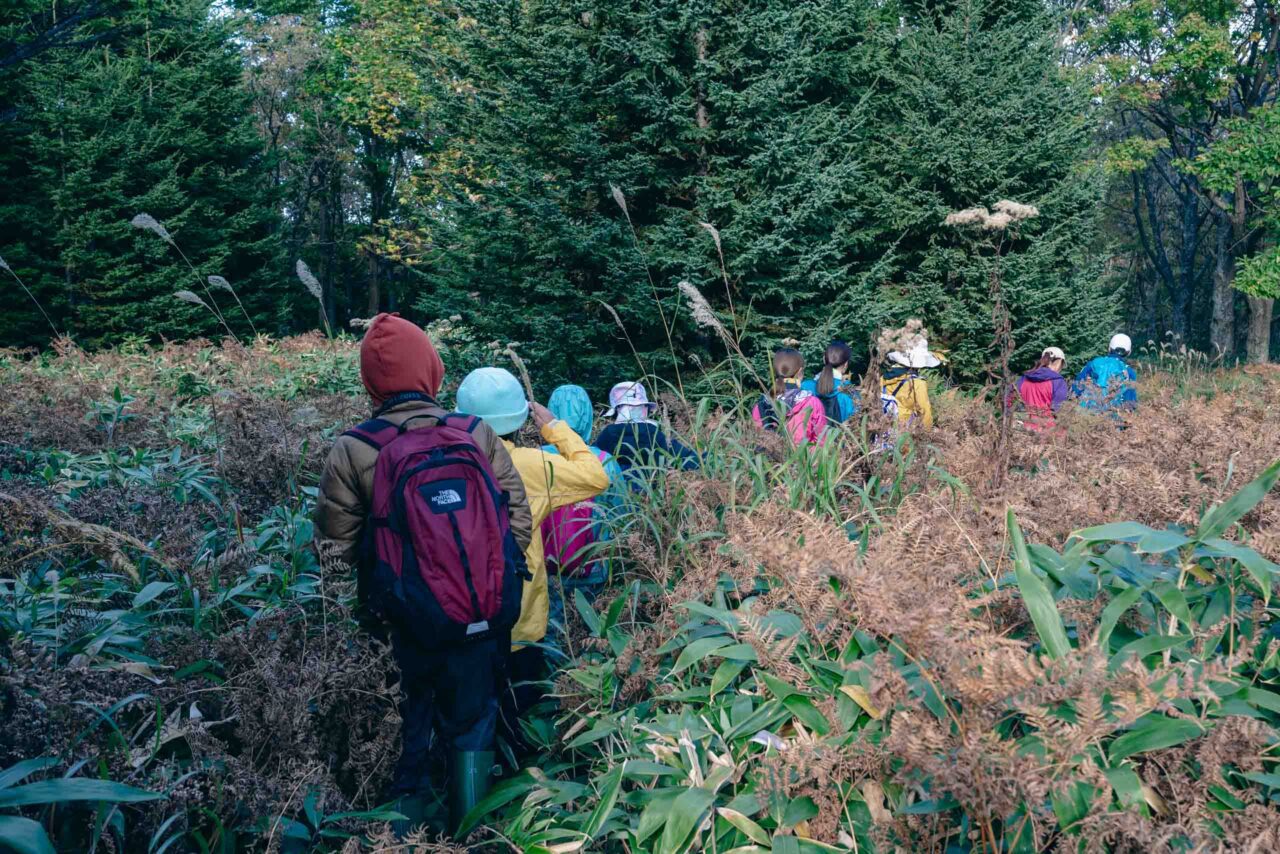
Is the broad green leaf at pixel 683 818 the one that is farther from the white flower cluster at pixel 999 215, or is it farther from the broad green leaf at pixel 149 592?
the white flower cluster at pixel 999 215

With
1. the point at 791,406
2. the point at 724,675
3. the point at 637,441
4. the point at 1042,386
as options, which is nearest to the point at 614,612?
the point at 724,675

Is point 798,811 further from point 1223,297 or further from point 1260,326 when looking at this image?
point 1223,297

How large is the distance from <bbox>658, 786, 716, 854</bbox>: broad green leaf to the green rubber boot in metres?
0.95

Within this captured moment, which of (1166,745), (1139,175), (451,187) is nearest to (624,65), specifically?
(451,187)

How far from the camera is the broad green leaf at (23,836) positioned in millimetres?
1754

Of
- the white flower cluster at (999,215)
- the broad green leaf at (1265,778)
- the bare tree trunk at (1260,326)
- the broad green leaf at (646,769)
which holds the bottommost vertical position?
the bare tree trunk at (1260,326)

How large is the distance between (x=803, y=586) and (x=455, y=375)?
25.7 feet

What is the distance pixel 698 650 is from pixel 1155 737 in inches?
49.3

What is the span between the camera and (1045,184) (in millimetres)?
12953

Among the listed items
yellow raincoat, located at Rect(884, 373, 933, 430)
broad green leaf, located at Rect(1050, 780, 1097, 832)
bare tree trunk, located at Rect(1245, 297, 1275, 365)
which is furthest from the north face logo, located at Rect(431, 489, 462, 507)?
bare tree trunk, located at Rect(1245, 297, 1275, 365)

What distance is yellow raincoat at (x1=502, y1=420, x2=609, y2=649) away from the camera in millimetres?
3488

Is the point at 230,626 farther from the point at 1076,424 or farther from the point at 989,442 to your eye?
the point at 1076,424

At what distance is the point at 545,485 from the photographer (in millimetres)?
3668

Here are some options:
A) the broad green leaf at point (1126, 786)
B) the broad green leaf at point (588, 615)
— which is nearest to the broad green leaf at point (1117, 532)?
the broad green leaf at point (1126, 786)
